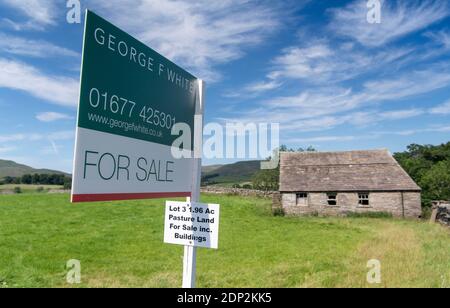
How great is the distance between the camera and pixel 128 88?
3045 millimetres

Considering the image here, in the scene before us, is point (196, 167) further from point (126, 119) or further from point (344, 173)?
point (344, 173)

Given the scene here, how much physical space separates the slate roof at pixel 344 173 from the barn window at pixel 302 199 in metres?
0.46

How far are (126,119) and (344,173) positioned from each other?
2678 centimetres

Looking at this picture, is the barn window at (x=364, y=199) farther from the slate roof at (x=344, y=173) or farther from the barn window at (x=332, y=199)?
the barn window at (x=332, y=199)

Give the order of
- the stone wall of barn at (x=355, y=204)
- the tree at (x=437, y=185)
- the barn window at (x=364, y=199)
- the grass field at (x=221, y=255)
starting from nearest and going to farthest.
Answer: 1. the grass field at (x=221, y=255)
2. the stone wall of barn at (x=355, y=204)
3. the barn window at (x=364, y=199)
4. the tree at (x=437, y=185)

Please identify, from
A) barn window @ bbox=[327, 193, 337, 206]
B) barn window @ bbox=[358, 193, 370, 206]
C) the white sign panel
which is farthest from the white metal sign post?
barn window @ bbox=[358, 193, 370, 206]

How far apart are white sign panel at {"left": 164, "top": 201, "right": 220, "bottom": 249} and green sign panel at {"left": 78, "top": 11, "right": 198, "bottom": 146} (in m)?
0.77

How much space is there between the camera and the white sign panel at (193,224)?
3.45 m

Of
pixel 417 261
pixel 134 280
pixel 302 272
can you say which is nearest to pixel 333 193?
pixel 417 261

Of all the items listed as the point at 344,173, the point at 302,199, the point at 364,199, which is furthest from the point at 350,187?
the point at 302,199

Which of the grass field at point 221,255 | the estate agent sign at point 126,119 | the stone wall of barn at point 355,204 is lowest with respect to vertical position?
the grass field at point 221,255

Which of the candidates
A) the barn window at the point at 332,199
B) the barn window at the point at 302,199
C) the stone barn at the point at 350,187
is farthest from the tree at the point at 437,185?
the barn window at the point at 302,199
